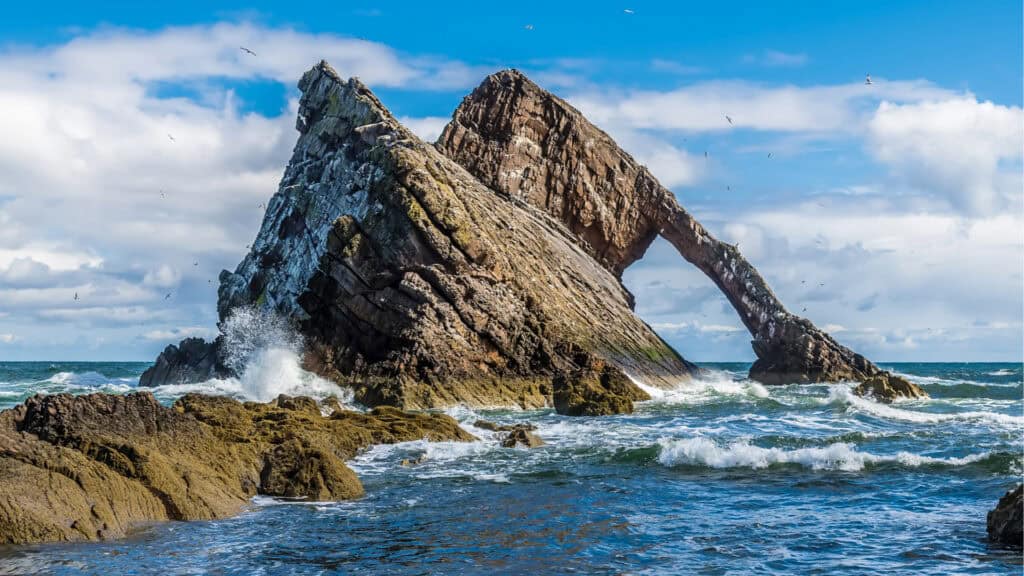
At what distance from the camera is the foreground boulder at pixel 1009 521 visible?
36.1 feet

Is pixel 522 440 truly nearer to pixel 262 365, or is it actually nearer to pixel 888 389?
pixel 262 365

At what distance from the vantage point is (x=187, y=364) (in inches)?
1916

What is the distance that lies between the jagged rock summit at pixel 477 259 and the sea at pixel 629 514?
38.8ft

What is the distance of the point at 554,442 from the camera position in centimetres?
2230

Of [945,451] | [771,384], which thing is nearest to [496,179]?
[771,384]

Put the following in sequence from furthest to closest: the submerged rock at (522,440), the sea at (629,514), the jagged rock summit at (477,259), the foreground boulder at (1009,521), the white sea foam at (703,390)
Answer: the white sea foam at (703,390)
the jagged rock summit at (477,259)
the submerged rock at (522,440)
the foreground boulder at (1009,521)
the sea at (629,514)

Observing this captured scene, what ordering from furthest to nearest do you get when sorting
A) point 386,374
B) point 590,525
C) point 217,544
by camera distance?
point 386,374 → point 590,525 → point 217,544

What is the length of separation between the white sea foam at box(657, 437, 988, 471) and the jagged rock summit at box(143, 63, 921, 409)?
14.1 m

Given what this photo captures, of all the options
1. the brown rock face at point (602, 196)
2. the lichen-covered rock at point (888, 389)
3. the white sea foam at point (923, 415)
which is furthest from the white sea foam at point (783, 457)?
the brown rock face at point (602, 196)

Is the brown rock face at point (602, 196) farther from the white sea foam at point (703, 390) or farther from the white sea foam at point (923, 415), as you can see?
the white sea foam at point (923, 415)

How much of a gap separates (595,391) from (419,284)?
27.7 feet

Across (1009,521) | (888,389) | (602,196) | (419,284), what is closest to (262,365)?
(419,284)

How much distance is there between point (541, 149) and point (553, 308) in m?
15.0

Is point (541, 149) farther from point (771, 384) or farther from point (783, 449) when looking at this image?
point (783, 449)
